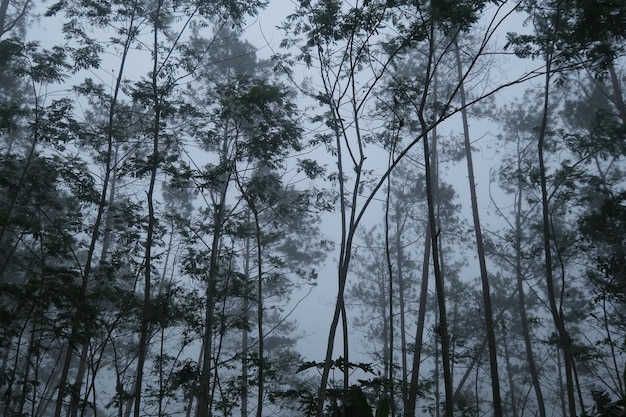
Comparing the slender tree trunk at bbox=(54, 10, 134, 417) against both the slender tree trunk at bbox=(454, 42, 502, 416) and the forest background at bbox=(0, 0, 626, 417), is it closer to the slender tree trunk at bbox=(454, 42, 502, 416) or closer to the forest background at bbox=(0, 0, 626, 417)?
the forest background at bbox=(0, 0, 626, 417)

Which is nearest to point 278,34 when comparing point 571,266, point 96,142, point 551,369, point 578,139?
point 96,142

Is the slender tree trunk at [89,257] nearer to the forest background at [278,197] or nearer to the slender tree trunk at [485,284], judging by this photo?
the forest background at [278,197]

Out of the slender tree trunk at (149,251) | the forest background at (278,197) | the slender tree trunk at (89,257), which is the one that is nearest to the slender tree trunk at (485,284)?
the forest background at (278,197)

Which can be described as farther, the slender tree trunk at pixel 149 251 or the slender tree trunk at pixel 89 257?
the slender tree trunk at pixel 149 251

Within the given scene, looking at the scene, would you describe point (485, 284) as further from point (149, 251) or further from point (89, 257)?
point (89, 257)

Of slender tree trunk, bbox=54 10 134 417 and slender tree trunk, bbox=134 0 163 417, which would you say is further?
slender tree trunk, bbox=134 0 163 417

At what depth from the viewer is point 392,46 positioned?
6699 mm

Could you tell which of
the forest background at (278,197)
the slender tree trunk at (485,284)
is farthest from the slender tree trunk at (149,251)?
the slender tree trunk at (485,284)

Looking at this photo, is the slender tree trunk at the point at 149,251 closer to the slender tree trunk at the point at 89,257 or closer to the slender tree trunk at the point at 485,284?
the slender tree trunk at the point at 89,257

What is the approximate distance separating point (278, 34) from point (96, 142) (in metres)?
4.47

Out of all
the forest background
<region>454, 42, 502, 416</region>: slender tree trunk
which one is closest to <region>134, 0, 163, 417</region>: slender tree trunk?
the forest background

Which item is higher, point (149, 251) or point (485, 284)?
point (485, 284)

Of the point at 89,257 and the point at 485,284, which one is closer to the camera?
the point at 89,257

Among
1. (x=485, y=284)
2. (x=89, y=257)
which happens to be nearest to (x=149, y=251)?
(x=89, y=257)
